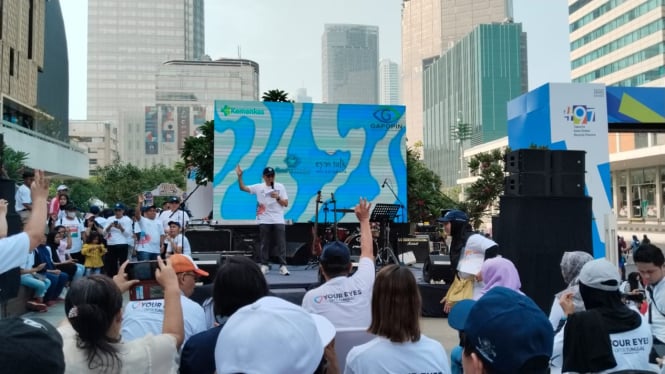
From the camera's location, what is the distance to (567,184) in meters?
6.61

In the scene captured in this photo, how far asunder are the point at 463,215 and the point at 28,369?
4.60 meters

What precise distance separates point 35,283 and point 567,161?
7.76 m

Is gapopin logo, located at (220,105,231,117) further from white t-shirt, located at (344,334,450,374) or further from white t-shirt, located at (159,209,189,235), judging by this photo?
white t-shirt, located at (344,334,450,374)

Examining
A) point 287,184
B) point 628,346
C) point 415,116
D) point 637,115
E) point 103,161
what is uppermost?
point 415,116

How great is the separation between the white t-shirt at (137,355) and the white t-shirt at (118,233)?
8.45m

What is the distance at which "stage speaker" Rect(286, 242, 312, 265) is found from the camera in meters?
10.5

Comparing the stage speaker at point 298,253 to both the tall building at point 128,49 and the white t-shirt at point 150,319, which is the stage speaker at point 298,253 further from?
the tall building at point 128,49

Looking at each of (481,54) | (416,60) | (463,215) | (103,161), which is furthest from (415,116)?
(463,215)

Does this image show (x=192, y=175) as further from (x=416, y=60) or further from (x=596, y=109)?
(x=416, y=60)

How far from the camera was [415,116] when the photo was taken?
16612cm

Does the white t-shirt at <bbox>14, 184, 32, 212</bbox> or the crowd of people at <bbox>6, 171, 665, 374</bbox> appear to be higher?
the white t-shirt at <bbox>14, 184, 32, 212</bbox>

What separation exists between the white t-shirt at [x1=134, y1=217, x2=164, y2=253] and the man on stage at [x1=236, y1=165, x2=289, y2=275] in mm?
2106

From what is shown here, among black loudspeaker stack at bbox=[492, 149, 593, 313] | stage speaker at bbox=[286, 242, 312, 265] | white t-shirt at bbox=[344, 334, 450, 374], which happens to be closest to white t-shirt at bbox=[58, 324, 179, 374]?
white t-shirt at bbox=[344, 334, 450, 374]

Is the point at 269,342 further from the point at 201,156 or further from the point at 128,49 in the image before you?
the point at 128,49
